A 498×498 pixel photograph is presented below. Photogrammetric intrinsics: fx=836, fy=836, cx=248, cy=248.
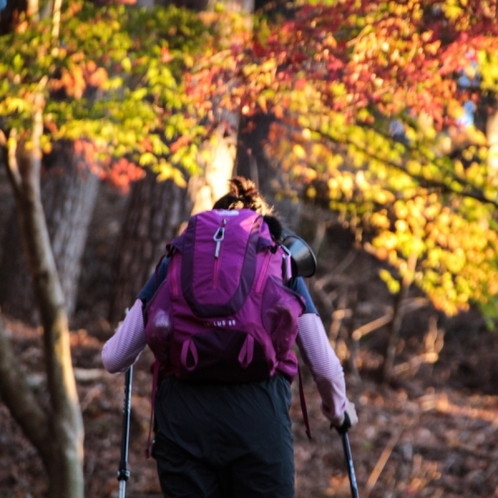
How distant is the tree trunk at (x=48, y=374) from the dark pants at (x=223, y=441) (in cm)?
317

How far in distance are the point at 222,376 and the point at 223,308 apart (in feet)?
0.81

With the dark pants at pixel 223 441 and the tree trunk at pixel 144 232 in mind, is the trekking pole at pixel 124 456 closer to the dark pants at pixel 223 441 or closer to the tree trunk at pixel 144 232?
the dark pants at pixel 223 441

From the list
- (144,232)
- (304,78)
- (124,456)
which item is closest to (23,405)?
(124,456)

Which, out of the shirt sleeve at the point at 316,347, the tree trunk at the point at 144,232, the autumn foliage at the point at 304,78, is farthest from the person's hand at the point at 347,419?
the tree trunk at the point at 144,232

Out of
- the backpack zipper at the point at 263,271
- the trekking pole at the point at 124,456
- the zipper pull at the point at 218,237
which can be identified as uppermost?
the zipper pull at the point at 218,237

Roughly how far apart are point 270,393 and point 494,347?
1251 cm

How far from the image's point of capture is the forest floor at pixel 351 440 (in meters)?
7.94

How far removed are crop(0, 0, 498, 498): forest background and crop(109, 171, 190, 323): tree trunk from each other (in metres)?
0.03

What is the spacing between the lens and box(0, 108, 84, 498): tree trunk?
6016 mm

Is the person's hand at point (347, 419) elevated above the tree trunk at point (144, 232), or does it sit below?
below

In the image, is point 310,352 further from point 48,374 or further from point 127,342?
point 48,374

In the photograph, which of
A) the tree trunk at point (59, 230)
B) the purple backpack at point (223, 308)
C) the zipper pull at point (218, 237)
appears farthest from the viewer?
the tree trunk at point (59, 230)

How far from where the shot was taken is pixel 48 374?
20.2ft

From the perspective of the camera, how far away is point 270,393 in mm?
3053
